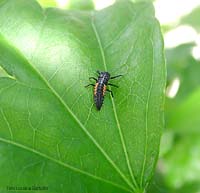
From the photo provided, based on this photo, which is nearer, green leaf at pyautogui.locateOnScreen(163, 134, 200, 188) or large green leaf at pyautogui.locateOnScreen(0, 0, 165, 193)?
large green leaf at pyautogui.locateOnScreen(0, 0, 165, 193)

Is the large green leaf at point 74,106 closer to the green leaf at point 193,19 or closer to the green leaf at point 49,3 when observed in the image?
the green leaf at point 49,3

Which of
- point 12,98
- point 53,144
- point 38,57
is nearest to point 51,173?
point 53,144

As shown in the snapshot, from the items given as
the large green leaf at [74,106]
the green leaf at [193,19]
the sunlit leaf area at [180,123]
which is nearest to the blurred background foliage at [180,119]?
the sunlit leaf area at [180,123]

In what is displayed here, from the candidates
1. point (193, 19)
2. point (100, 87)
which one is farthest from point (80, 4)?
point (100, 87)

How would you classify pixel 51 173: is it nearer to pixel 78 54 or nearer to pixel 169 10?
pixel 78 54

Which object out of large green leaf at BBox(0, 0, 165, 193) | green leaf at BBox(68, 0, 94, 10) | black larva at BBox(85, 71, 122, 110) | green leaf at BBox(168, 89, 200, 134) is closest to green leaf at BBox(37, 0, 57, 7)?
green leaf at BBox(68, 0, 94, 10)

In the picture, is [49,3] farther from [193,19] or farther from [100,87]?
[100,87]

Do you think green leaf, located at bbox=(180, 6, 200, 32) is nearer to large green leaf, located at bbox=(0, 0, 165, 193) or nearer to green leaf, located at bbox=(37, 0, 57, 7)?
green leaf, located at bbox=(37, 0, 57, 7)
